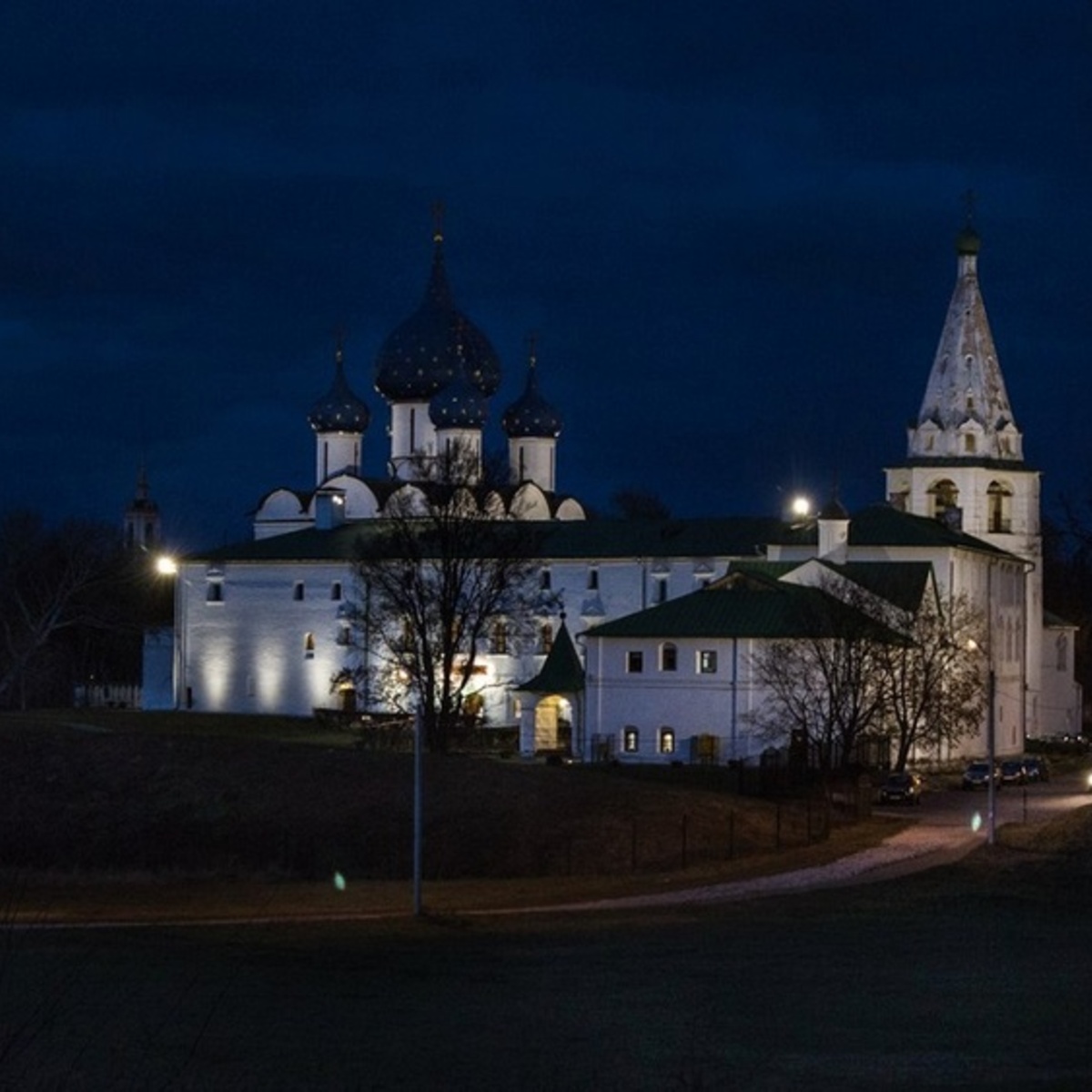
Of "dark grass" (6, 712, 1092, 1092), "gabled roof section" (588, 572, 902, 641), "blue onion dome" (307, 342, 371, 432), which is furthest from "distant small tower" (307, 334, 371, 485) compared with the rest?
"dark grass" (6, 712, 1092, 1092)

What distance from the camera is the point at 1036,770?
7888cm

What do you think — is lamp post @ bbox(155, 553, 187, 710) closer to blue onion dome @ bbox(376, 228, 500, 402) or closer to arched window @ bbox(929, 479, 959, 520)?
blue onion dome @ bbox(376, 228, 500, 402)

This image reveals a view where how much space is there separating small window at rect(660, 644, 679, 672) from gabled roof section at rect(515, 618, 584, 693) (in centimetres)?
414

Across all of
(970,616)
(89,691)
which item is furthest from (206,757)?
(89,691)

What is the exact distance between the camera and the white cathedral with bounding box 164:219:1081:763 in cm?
9419

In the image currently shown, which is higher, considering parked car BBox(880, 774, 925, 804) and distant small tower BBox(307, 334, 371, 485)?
distant small tower BBox(307, 334, 371, 485)

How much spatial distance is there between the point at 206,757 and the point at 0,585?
194ft

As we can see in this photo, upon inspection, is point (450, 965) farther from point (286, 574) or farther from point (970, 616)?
point (286, 574)

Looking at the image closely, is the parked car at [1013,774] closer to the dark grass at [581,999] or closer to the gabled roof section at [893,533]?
the gabled roof section at [893,533]

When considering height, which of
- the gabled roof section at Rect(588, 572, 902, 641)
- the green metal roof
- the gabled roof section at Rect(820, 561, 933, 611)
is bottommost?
the gabled roof section at Rect(588, 572, 902, 641)

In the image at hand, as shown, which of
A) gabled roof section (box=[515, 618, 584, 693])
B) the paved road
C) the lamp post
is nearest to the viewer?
the paved road

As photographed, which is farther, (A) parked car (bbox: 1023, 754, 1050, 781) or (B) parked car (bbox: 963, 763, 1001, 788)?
(A) parked car (bbox: 1023, 754, 1050, 781)

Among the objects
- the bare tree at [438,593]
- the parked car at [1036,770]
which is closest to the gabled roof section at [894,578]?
the parked car at [1036,770]

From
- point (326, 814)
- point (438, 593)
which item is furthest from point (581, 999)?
point (438, 593)
